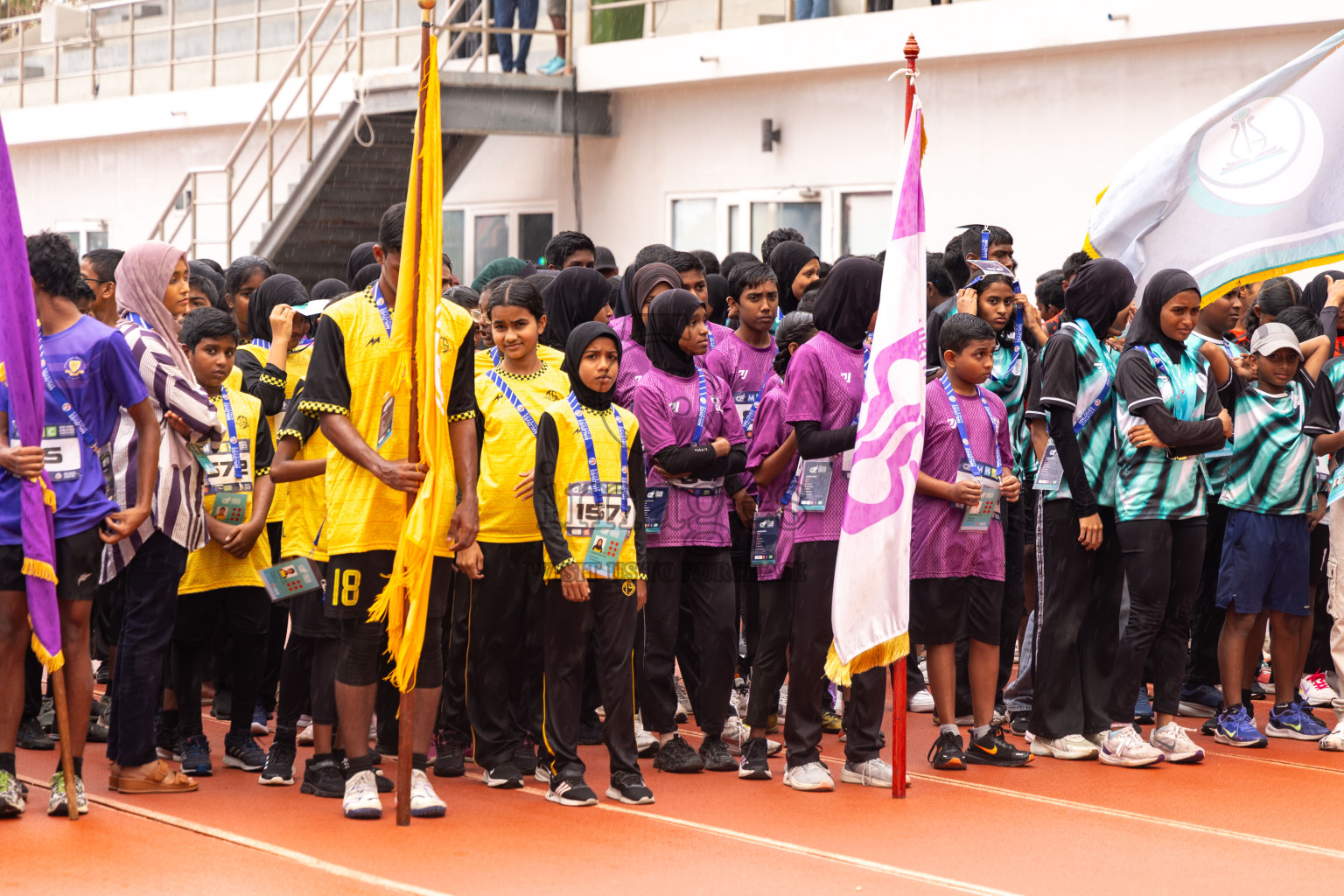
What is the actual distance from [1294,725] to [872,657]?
2731 millimetres

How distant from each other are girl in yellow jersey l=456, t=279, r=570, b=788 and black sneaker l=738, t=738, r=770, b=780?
3.09 ft

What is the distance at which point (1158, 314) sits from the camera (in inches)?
296

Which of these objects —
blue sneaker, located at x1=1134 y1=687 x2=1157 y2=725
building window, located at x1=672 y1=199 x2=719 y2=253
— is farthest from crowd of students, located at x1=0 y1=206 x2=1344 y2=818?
building window, located at x1=672 y1=199 x2=719 y2=253

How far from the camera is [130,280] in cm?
674

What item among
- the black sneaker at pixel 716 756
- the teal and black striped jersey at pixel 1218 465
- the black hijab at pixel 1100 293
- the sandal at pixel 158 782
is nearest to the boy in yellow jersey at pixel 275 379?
the sandal at pixel 158 782

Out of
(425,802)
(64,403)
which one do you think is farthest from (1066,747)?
(64,403)

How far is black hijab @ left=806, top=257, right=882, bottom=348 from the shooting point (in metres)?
7.00

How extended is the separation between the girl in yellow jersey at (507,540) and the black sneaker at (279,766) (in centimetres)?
75

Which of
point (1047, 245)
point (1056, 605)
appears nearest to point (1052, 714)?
point (1056, 605)

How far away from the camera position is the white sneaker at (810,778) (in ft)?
22.7

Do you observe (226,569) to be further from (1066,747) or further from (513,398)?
(1066,747)

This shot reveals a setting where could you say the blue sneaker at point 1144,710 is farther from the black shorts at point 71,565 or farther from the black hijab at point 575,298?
the black shorts at point 71,565

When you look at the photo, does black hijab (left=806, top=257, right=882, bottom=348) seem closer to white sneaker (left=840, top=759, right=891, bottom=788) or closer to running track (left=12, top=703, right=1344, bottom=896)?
white sneaker (left=840, top=759, right=891, bottom=788)

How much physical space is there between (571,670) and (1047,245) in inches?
349
